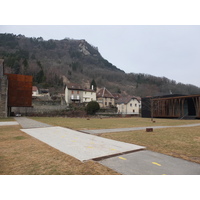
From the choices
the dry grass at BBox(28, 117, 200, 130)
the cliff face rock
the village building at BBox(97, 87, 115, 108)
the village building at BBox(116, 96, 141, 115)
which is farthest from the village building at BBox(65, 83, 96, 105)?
the cliff face rock

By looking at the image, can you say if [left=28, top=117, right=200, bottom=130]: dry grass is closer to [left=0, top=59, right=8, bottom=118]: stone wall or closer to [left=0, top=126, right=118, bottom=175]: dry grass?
[left=0, top=126, right=118, bottom=175]: dry grass

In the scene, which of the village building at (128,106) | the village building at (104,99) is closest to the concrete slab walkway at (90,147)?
the village building at (128,106)

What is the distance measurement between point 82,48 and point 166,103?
146817mm

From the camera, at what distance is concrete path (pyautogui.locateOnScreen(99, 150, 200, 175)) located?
3.76 meters

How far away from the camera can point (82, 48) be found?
165875mm

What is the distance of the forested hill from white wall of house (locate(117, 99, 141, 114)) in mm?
17322

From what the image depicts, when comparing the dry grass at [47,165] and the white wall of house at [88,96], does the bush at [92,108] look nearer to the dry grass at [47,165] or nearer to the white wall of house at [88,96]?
the white wall of house at [88,96]

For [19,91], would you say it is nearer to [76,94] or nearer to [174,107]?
[76,94]

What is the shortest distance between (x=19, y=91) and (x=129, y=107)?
34.1 meters

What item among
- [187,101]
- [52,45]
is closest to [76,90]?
[187,101]

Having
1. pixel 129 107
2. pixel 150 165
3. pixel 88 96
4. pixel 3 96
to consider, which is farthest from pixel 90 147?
pixel 88 96

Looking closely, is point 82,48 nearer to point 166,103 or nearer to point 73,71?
point 73,71

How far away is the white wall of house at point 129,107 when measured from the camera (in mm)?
51534

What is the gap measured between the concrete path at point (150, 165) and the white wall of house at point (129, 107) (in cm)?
4610
